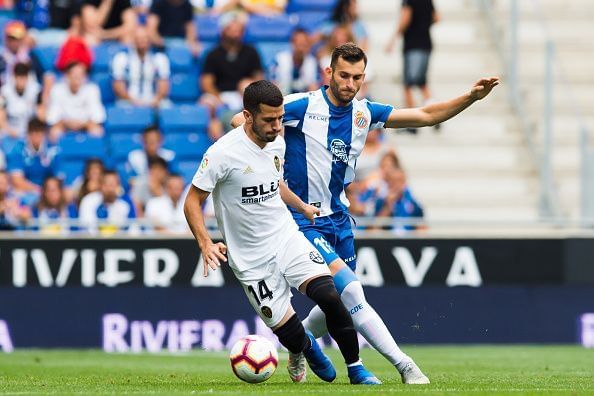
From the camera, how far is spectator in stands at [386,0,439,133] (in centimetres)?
2012

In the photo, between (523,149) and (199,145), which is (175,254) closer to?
(199,145)

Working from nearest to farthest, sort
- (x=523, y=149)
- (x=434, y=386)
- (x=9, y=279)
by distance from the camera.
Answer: (x=434, y=386) < (x=9, y=279) < (x=523, y=149)

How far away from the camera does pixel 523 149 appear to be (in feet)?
68.3

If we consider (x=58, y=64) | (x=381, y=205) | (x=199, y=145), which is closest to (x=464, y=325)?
(x=381, y=205)

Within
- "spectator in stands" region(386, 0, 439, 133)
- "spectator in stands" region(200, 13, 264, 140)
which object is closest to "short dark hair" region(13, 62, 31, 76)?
"spectator in stands" region(200, 13, 264, 140)

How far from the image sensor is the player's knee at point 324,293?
989 cm

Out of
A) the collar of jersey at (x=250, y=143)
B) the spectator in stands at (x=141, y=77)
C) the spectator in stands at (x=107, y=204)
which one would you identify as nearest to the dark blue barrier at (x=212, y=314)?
the spectator in stands at (x=107, y=204)

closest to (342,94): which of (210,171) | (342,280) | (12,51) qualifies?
(210,171)

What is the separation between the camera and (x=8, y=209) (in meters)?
17.1

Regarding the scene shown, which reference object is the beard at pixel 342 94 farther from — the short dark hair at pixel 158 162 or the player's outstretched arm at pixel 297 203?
the short dark hair at pixel 158 162

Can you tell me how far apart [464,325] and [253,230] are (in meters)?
7.28

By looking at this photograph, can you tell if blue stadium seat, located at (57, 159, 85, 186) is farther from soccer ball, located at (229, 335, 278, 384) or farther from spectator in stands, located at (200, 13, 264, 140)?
soccer ball, located at (229, 335, 278, 384)

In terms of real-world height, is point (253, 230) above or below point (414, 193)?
above

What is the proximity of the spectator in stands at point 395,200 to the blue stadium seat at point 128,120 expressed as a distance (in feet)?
13.1
